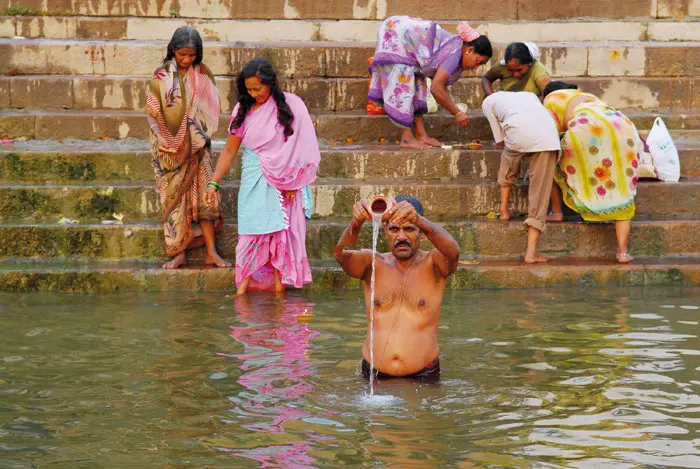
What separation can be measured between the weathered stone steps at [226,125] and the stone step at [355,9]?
4.46 ft

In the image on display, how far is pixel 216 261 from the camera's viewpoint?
343 inches

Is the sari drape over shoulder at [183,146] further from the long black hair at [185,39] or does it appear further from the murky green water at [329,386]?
the murky green water at [329,386]

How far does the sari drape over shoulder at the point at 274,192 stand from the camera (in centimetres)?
845

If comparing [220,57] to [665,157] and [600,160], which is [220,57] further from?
[665,157]

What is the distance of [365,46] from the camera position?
35.3 ft

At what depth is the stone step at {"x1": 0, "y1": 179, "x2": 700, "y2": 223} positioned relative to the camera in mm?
9102

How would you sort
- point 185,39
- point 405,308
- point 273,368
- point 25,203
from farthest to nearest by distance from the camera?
point 25,203 < point 185,39 < point 273,368 < point 405,308

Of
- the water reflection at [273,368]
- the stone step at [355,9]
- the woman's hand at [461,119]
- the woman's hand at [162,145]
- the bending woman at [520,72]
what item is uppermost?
the stone step at [355,9]

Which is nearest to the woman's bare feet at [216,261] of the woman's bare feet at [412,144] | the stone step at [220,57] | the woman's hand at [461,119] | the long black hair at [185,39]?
the long black hair at [185,39]

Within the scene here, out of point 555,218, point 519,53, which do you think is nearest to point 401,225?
point 555,218

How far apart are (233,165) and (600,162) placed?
2.90m

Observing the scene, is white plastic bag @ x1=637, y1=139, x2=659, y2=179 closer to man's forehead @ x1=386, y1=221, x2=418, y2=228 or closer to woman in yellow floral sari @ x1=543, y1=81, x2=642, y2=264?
woman in yellow floral sari @ x1=543, y1=81, x2=642, y2=264

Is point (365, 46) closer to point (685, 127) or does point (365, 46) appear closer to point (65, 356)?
point (685, 127)

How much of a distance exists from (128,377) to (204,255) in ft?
9.13
